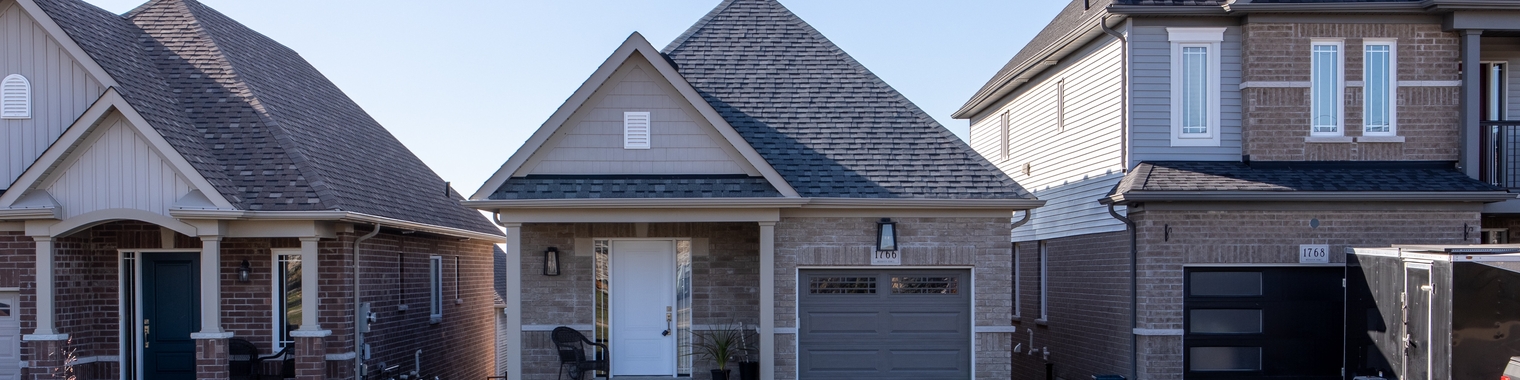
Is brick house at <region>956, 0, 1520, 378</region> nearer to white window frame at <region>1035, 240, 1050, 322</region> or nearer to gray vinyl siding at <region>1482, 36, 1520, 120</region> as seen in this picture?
gray vinyl siding at <region>1482, 36, 1520, 120</region>

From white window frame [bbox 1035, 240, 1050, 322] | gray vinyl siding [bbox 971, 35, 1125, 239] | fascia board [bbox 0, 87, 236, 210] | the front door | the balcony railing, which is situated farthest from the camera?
white window frame [bbox 1035, 240, 1050, 322]

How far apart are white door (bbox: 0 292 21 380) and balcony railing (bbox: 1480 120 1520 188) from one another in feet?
57.1

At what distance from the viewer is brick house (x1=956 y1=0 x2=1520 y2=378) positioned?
40.8 feet

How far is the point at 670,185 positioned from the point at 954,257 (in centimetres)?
340

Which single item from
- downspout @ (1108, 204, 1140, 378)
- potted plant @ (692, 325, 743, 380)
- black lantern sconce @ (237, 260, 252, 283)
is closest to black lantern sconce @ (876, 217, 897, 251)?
potted plant @ (692, 325, 743, 380)

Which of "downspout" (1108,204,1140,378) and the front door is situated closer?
the front door

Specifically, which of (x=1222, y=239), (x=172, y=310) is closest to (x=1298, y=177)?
(x=1222, y=239)

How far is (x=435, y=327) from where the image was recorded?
16781mm

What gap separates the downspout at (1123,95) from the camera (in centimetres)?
1295

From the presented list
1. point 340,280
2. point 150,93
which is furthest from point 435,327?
point 150,93

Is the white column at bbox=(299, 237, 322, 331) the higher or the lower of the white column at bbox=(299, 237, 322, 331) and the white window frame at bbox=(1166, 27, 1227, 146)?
the lower

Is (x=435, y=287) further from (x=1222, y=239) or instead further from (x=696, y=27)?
(x=1222, y=239)

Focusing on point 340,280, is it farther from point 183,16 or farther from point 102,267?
point 183,16

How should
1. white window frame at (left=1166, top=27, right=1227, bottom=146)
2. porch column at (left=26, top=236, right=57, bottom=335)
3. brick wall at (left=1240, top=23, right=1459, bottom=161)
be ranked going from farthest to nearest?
white window frame at (left=1166, top=27, right=1227, bottom=146) < brick wall at (left=1240, top=23, right=1459, bottom=161) < porch column at (left=26, top=236, right=57, bottom=335)
